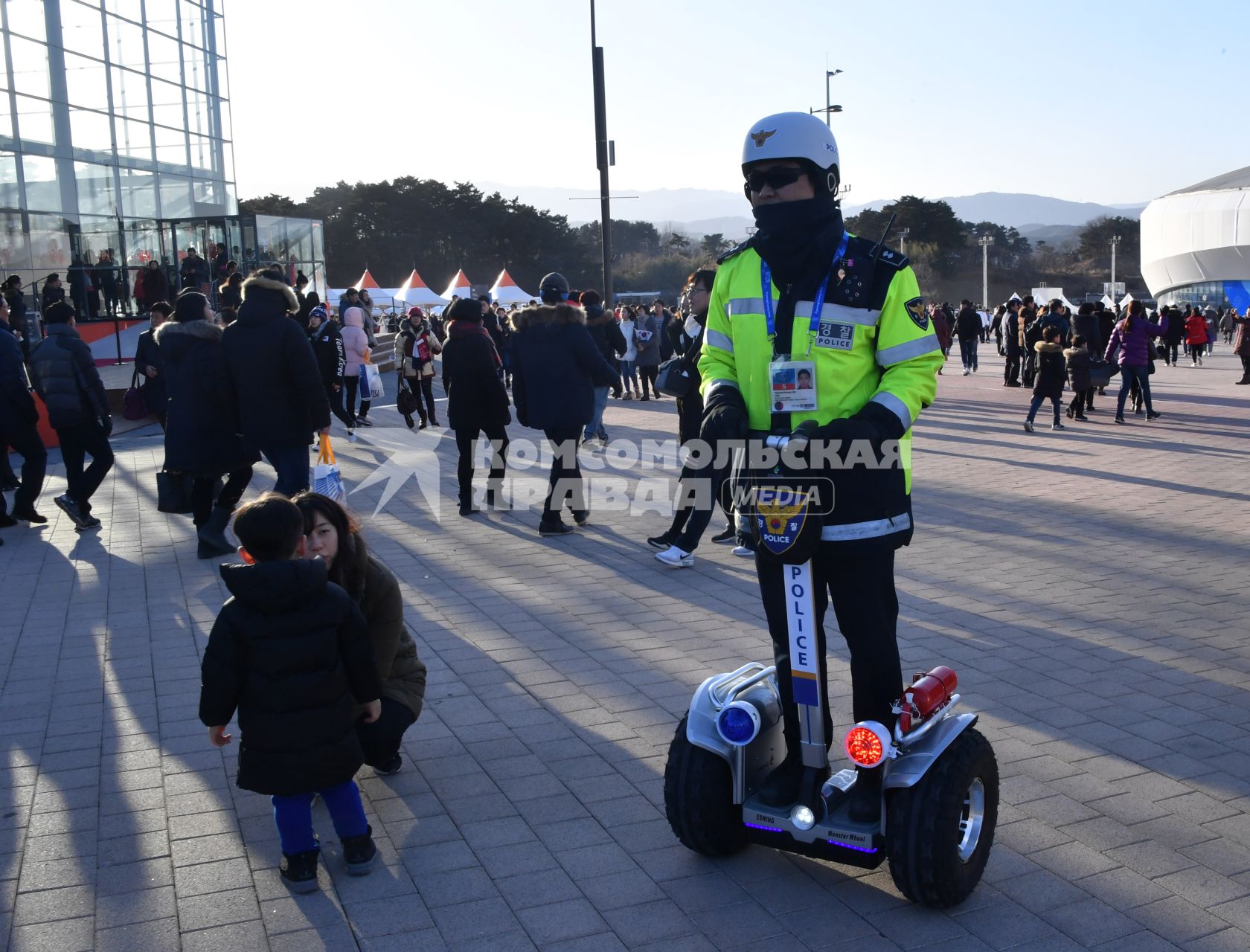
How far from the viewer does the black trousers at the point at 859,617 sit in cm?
322

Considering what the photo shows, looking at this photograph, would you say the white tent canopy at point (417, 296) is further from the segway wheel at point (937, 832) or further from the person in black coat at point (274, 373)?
the segway wheel at point (937, 832)

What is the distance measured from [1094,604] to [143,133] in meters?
28.8

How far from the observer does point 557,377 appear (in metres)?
8.92

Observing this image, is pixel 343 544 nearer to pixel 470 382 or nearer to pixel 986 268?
pixel 470 382

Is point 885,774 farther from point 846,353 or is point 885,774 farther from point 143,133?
point 143,133

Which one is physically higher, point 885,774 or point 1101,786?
point 885,774

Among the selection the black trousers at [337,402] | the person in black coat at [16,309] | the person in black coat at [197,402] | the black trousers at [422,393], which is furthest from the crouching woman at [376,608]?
the black trousers at [422,393]

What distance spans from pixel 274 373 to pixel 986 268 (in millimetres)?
80629

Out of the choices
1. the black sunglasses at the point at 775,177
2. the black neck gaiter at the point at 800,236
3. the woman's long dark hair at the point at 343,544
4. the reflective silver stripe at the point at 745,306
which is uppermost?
the black sunglasses at the point at 775,177

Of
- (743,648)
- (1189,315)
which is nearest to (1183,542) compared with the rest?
(743,648)

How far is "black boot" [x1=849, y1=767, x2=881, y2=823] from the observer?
323 cm

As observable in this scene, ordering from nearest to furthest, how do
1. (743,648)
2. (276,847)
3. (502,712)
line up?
(276,847) → (502,712) → (743,648)

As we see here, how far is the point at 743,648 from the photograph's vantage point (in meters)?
5.81

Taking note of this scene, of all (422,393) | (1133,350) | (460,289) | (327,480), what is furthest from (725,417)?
(460,289)
